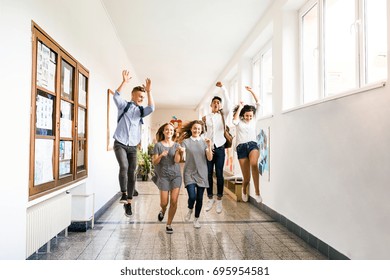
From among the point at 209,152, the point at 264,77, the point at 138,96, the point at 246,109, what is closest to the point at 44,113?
the point at 138,96

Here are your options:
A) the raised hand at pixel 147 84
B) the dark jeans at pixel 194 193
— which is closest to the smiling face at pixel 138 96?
the raised hand at pixel 147 84

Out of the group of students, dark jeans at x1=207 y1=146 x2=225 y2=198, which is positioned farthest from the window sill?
dark jeans at x1=207 y1=146 x2=225 y2=198

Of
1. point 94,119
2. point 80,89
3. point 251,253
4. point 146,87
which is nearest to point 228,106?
point 146,87

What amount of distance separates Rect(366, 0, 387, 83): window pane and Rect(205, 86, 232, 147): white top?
3.88ft

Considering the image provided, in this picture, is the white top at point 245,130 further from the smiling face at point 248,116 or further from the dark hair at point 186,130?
the dark hair at point 186,130

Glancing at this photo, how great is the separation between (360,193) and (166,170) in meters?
1.67

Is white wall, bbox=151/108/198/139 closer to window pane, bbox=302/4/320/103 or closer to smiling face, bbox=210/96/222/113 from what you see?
window pane, bbox=302/4/320/103

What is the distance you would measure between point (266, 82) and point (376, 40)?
5.07ft

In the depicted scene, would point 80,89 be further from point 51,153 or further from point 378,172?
point 378,172

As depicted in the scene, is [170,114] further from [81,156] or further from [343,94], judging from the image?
[343,94]

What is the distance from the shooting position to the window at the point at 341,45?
8.25ft

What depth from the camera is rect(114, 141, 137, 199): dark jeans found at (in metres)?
2.75

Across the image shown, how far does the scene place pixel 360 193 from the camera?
2.47 meters

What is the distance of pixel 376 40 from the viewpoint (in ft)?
8.23
